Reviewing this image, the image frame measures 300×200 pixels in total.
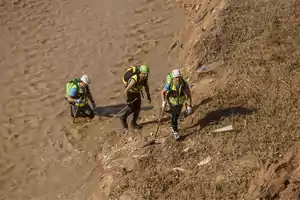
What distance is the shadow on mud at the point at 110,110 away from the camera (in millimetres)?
14141

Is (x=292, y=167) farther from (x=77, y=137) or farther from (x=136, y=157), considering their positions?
(x=77, y=137)

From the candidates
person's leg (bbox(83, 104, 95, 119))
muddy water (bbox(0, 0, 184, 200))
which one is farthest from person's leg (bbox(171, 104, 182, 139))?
person's leg (bbox(83, 104, 95, 119))

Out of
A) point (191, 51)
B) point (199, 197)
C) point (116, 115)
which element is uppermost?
point (191, 51)

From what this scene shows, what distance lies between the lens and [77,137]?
1339 centimetres

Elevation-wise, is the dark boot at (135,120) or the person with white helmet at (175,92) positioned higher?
the person with white helmet at (175,92)

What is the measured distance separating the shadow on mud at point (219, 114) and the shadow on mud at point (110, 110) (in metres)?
2.52

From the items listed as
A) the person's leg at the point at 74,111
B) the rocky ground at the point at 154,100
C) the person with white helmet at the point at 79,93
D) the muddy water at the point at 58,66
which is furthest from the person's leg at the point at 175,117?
the person's leg at the point at 74,111

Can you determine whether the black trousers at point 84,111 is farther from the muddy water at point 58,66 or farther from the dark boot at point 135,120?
the dark boot at point 135,120

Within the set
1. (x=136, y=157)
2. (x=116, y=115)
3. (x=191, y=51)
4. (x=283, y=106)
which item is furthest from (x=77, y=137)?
(x=283, y=106)

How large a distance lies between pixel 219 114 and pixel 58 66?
6.98 meters

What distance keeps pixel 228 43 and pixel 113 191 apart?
20.9ft

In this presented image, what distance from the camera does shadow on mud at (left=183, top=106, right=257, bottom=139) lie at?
461 inches

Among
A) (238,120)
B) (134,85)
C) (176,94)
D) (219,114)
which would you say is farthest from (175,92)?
(238,120)

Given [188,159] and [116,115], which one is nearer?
[188,159]
